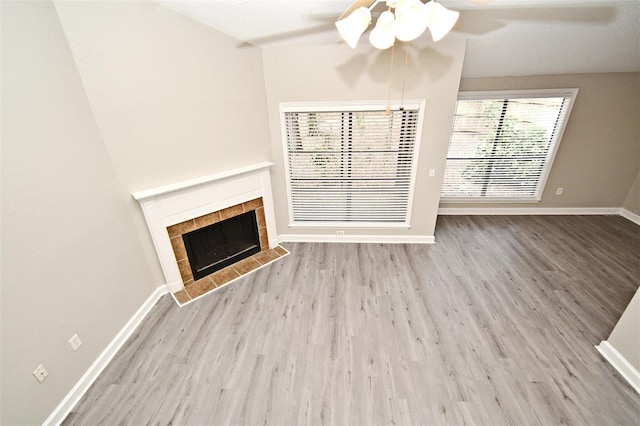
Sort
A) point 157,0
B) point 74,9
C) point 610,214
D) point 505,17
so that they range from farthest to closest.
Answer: point 610,214 < point 505,17 < point 157,0 < point 74,9

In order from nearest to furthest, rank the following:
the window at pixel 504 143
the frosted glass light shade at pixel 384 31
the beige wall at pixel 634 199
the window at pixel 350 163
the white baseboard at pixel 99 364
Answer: the frosted glass light shade at pixel 384 31, the white baseboard at pixel 99 364, the window at pixel 350 163, the window at pixel 504 143, the beige wall at pixel 634 199

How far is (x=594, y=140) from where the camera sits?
151 inches


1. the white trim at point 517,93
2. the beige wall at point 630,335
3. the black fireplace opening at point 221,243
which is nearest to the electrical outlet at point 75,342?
the black fireplace opening at point 221,243

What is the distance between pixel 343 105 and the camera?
297cm

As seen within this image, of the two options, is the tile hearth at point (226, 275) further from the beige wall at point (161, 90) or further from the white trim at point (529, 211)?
the white trim at point (529, 211)

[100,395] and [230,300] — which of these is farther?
[230,300]

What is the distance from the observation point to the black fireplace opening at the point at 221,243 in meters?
2.88

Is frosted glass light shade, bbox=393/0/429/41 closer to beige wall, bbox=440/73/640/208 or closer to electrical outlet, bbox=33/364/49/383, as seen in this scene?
beige wall, bbox=440/73/640/208

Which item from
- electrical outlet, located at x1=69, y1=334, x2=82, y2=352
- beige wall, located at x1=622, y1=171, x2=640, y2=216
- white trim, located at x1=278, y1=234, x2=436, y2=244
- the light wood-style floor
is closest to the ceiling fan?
the light wood-style floor

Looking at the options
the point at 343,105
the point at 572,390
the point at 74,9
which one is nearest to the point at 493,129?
the point at 343,105

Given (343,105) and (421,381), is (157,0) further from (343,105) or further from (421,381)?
(421,381)

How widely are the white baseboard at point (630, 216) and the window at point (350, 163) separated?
3942mm

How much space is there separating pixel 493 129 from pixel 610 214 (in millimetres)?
2690

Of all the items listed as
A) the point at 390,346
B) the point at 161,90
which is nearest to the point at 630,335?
the point at 390,346
